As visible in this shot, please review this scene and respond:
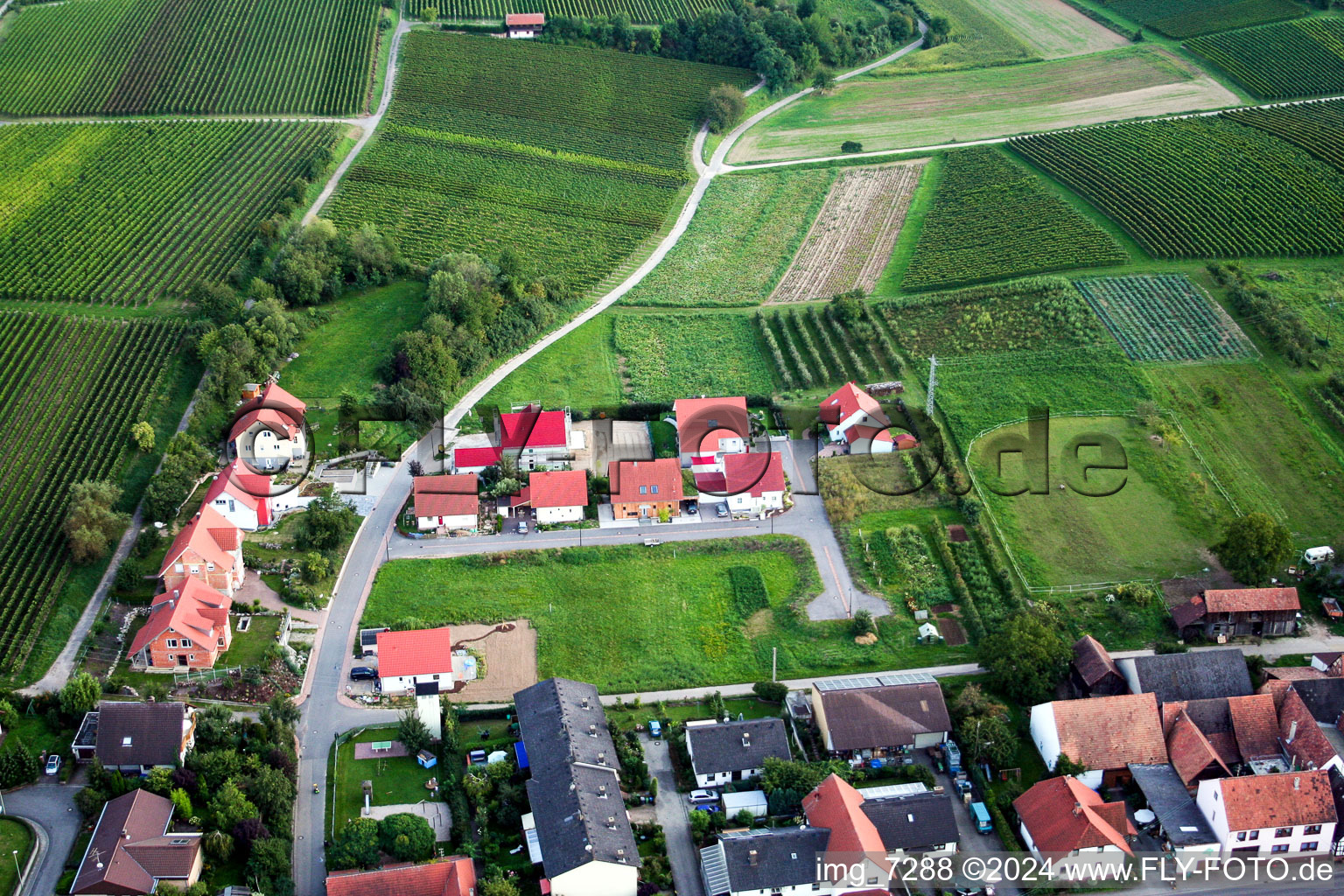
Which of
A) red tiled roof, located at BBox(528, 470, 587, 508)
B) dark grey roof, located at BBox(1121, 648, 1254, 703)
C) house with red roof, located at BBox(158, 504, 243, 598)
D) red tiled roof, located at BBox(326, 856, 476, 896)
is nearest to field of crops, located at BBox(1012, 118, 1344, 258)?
dark grey roof, located at BBox(1121, 648, 1254, 703)

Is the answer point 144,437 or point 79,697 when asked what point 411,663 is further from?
point 144,437

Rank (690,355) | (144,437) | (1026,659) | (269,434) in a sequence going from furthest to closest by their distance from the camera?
(690,355)
(269,434)
(144,437)
(1026,659)

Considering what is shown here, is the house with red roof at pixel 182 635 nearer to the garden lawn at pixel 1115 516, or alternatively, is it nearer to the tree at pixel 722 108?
the garden lawn at pixel 1115 516

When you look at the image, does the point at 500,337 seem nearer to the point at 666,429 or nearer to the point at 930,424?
the point at 666,429

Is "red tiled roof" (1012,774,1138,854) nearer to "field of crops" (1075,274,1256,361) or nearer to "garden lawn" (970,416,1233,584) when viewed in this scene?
"garden lawn" (970,416,1233,584)

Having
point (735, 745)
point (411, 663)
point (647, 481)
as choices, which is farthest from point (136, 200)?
point (735, 745)

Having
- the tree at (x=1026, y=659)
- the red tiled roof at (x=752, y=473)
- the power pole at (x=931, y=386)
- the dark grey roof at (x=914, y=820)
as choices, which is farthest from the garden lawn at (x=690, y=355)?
the dark grey roof at (x=914, y=820)
